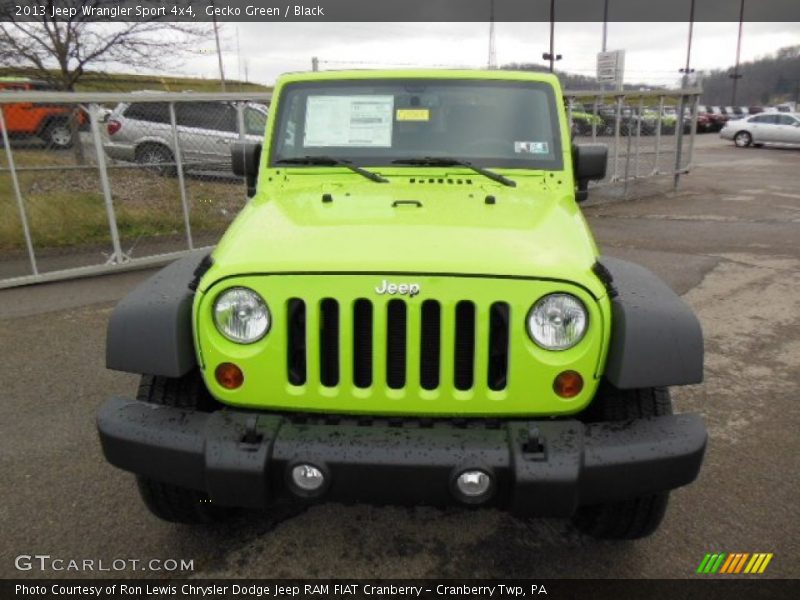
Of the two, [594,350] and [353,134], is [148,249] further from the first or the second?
[594,350]

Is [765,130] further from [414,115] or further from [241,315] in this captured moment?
[241,315]

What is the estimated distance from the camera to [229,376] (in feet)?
7.66

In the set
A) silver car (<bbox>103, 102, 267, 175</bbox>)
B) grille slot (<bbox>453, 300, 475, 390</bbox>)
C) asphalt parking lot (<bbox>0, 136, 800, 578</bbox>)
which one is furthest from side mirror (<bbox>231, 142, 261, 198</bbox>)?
silver car (<bbox>103, 102, 267, 175</bbox>)

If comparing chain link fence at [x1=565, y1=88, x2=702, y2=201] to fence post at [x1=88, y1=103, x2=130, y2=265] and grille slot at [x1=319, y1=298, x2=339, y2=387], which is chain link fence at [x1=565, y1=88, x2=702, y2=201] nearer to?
fence post at [x1=88, y1=103, x2=130, y2=265]

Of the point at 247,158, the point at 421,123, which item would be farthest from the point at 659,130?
the point at 247,158

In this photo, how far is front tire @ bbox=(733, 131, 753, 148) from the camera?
28436 millimetres

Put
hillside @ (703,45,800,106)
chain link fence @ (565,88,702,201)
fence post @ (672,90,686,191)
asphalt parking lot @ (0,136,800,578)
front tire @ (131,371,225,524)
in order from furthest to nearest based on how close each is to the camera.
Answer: hillside @ (703,45,800,106)
fence post @ (672,90,686,191)
chain link fence @ (565,88,702,201)
asphalt parking lot @ (0,136,800,578)
front tire @ (131,371,225,524)

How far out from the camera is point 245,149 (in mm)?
3812

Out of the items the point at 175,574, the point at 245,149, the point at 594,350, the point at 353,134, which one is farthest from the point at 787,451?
the point at 245,149

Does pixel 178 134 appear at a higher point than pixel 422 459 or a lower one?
higher

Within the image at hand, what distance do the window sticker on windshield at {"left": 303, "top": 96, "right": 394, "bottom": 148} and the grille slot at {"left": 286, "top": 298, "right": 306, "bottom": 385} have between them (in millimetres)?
1511

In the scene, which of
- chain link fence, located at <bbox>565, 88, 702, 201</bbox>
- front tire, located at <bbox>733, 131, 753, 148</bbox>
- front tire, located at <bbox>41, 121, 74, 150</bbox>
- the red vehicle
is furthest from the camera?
front tire, located at <bbox>733, 131, 753, 148</bbox>

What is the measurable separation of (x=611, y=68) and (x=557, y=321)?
17.7 metres

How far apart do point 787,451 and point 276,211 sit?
2.98 meters
